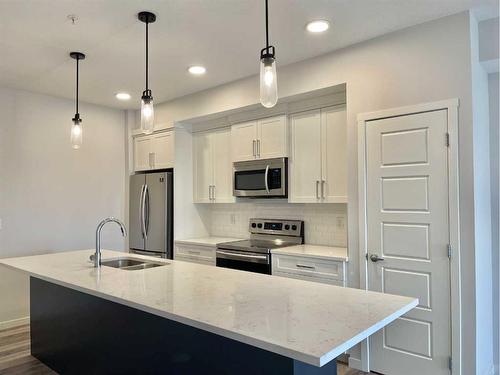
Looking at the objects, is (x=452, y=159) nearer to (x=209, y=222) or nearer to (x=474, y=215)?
(x=474, y=215)

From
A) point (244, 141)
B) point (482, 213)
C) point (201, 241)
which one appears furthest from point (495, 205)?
point (201, 241)

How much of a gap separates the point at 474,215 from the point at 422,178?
1.32ft

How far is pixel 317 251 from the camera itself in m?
3.38

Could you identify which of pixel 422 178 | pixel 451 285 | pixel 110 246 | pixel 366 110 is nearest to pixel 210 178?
pixel 110 246

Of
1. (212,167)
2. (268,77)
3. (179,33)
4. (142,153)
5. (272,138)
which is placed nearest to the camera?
(268,77)

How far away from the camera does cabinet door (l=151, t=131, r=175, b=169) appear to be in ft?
15.1

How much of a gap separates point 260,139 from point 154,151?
1.62m

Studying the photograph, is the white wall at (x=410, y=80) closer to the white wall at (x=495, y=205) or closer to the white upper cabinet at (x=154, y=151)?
the white wall at (x=495, y=205)

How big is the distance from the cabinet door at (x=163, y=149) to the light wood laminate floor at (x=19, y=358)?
91.8 inches

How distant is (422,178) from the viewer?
8.66 ft

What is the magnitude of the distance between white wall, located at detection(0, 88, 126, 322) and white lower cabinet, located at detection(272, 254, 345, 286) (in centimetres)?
265

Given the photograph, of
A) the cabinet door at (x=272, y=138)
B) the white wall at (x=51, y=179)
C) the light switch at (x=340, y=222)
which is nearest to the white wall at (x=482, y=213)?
the light switch at (x=340, y=222)

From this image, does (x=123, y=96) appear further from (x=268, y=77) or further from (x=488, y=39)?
(x=488, y=39)

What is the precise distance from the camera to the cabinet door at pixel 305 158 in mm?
3555
